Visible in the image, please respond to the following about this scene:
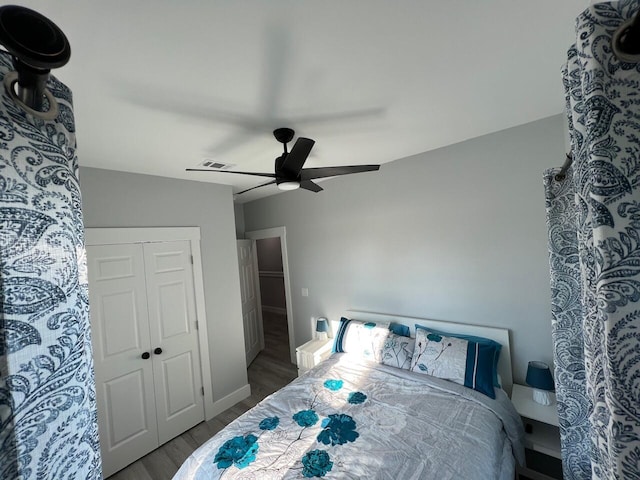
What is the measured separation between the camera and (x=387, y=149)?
7.58 ft

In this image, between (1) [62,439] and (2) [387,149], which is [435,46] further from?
(1) [62,439]

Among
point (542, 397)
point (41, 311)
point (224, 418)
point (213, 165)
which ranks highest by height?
point (213, 165)

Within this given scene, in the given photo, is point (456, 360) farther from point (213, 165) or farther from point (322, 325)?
point (213, 165)

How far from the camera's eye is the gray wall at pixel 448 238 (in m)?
2.00

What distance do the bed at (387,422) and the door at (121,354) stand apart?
1207 mm

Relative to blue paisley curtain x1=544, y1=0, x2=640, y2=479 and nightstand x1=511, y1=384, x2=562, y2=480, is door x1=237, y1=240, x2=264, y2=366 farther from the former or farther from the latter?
blue paisley curtain x1=544, y1=0, x2=640, y2=479

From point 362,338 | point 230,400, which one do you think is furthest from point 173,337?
point 362,338

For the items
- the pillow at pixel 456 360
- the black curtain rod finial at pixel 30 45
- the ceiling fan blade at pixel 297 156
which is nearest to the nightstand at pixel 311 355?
the pillow at pixel 456 360

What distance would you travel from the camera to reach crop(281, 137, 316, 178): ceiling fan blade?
141 centimetres

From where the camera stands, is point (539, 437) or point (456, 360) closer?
point (539, 437)

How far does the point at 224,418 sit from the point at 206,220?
7.13ft

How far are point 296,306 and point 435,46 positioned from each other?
3199 mm

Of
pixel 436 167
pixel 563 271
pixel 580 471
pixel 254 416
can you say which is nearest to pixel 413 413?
pixel 580 471

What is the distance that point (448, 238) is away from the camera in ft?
7.86
